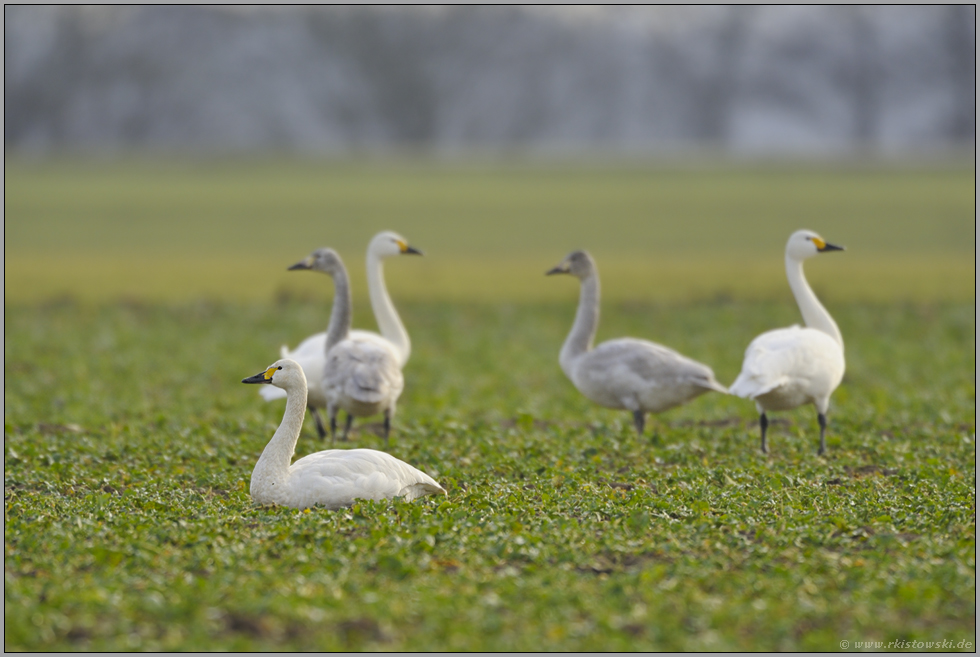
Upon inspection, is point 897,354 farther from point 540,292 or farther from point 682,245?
point 682,245

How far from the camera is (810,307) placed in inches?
382

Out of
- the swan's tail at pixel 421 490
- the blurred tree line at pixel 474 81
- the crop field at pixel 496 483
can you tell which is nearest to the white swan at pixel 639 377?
the crop field at pixel 496 483

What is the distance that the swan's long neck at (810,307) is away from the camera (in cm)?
962

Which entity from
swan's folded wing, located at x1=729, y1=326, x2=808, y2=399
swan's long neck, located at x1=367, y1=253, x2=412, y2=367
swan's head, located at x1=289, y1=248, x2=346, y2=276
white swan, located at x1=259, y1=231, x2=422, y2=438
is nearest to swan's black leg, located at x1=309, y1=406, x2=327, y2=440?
white swan, located at x1=259, y1=231, x2=422, y2=438

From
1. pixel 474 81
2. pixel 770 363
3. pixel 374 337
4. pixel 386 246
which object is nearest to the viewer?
pixel 770 363

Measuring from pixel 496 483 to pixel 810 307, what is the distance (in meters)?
3.68

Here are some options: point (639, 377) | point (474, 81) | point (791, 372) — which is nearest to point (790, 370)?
point (791, 372)

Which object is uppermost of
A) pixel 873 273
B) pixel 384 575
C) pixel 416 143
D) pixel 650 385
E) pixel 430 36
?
pixel 430 36

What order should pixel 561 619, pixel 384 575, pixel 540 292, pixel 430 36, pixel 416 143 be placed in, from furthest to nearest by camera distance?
pixel 430 36
pixel 416 143
pixel 540 292
pixel 384 575
pixel 561 619

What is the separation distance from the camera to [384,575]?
5473mm

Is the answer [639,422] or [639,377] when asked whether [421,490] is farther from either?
[639,422]

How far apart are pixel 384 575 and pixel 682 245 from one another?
2914cm

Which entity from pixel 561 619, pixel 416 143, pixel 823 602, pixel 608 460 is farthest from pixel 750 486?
pixel 416 143

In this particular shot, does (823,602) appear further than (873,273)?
No
